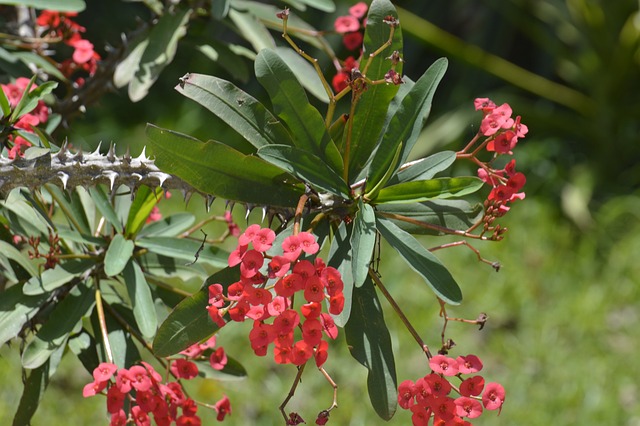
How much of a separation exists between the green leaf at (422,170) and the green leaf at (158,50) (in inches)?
26.2

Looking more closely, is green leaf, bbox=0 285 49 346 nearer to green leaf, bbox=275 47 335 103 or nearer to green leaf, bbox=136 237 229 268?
green leaf, bbox=136 237 229 268

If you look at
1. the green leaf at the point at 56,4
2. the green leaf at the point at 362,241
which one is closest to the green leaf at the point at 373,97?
the green leaf at the point at 362,241

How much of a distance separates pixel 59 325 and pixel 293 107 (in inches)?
21.5

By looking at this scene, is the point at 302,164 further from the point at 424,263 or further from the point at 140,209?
the point at 140,209

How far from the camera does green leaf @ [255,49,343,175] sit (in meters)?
1.25

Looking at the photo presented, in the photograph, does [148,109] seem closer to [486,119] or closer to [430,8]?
[430,8]

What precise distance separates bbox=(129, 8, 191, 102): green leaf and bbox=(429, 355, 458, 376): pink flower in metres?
0.87

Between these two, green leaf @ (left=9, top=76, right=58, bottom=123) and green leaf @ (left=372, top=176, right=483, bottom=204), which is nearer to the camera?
green leaf @ (left=372, top=176, right=483, bottom=204)

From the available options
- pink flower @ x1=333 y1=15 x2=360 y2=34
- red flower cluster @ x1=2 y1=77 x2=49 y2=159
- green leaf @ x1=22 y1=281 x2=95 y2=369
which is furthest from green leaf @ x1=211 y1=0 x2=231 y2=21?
green leaf @ x1=22 y1=281 x2=95 y2=369

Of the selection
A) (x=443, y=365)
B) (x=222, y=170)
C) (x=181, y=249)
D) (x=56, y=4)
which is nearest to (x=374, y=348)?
(x=443, y=365)

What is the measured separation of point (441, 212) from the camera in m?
1.32

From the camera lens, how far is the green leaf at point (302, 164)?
3.88 ft

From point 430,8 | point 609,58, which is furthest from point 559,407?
point 430,8

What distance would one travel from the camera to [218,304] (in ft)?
3.68
